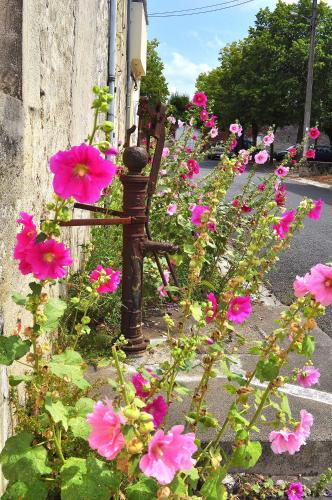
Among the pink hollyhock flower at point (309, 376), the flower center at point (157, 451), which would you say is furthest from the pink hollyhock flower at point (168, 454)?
the pink hollyhock flower at point (309, 376)

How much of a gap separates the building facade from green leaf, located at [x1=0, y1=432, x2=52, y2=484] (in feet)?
0.68

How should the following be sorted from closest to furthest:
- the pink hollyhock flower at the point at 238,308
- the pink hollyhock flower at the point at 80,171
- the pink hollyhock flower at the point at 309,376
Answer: the pink hollyhock flower at the point at 80,171 → the pink hollyhock flower at the point at 309,376 → the pink hollyhock flower at the point at 238,308

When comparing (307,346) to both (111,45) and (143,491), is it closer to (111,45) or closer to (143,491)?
(143,491)

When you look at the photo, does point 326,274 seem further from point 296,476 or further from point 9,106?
point 296,476

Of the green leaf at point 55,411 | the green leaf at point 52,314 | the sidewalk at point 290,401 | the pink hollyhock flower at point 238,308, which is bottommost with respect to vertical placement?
the sidewalk at point 290,401

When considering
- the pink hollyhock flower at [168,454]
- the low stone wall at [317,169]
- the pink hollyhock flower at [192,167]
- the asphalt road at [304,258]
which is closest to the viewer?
the pink hollyhock flower at [168,454]

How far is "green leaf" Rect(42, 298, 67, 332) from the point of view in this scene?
4.64 ft

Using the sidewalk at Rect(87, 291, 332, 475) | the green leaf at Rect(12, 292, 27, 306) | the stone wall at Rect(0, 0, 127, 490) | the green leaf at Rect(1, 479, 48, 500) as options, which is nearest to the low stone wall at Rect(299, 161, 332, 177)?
the stone wall at Rect(0, 0, 127, 490)

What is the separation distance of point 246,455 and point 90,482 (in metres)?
0.51

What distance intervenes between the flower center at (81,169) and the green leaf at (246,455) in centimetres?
93

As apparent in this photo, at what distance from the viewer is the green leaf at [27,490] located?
1349 millimetres

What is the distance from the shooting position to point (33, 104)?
210 centimetres

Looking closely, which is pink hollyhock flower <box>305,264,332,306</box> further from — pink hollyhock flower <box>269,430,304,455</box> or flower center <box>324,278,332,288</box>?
pink hollyhock flower <box>269,430,304,455</box>

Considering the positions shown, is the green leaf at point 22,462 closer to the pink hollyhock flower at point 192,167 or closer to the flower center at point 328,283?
the flower center at point 328,283
